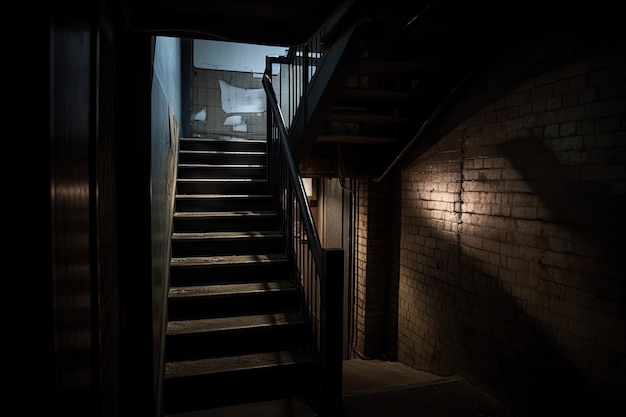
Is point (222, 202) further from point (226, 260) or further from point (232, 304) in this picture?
point (232, 304)

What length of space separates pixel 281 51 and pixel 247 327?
734cm

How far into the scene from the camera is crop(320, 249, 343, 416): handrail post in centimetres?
277

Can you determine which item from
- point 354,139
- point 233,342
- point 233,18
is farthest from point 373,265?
point 233,18

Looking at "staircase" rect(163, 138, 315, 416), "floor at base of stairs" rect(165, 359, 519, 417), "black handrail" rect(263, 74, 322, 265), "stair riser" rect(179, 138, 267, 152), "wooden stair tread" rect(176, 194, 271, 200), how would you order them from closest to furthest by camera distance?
"floor at base of stairs" rect(165, 359, 519, 417) < "staircase" rect(163, 138, 315, 416) < "black handrail" rect(263, 74, 322, 265) < "wooden stair tread" rect(176, 194, 271, 200) < "stair riser" rect(179, 138, 267, 152)

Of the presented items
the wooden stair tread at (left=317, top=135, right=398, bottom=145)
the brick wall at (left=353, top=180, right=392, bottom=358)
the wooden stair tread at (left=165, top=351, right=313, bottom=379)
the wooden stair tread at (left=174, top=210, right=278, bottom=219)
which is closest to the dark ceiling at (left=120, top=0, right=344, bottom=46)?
the wooden stair tread at (left=165, top=351, right=313, bottom=379)

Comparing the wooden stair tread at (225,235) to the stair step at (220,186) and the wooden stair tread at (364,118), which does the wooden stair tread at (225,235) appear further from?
the wooden stair tread at (364,118)

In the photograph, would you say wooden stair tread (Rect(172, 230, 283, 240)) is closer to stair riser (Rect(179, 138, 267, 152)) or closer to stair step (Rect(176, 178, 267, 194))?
stair step (Rect(176, 178, 267, 194))

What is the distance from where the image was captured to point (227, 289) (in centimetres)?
341

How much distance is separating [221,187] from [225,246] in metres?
0.98

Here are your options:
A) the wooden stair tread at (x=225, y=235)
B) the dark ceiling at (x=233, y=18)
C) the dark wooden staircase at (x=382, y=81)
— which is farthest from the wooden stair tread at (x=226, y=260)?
the dark ceiling at (x=233, y=18)

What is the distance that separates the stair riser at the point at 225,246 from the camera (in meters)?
3.78

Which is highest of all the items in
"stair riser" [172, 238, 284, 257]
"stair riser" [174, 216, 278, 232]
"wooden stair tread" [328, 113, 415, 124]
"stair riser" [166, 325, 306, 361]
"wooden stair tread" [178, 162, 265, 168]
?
"wooden stair tread" [328, 113, 415, 124]

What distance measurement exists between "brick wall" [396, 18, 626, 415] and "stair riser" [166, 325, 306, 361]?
69.0 inches

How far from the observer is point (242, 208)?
14.5ft
